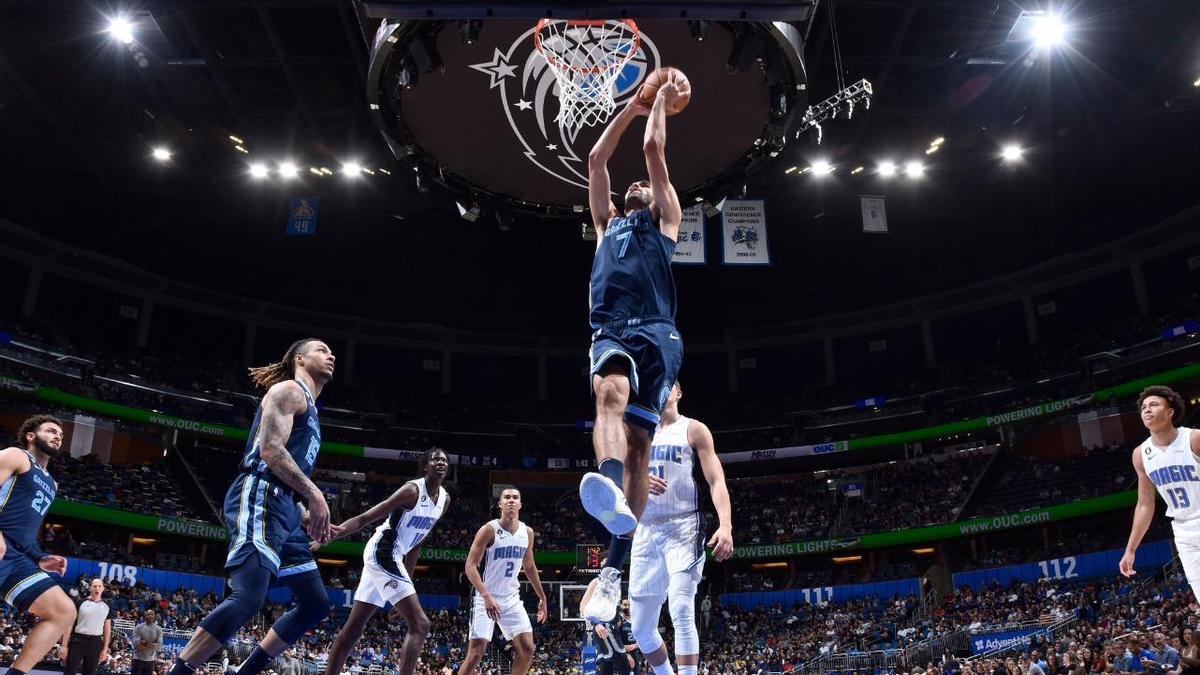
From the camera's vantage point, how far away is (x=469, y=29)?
42.5 ft

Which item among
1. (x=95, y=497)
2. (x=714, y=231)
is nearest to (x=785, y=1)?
(x=714, y=231)

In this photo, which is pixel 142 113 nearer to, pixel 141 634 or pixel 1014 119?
pixel 141 634

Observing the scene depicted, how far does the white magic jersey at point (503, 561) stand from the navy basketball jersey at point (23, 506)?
4.58 m

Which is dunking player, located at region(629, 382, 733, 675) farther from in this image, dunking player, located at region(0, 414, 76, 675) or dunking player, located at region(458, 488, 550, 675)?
dunking player, located at region(0, 414, 76, 675)

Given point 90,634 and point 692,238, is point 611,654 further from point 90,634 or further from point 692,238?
point 692,238

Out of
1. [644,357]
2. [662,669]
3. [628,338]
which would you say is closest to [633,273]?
[628,338]

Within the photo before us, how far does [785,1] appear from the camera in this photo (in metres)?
7.45

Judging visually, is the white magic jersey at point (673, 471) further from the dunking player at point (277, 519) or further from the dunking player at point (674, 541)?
the dunking player at point (277, 519)

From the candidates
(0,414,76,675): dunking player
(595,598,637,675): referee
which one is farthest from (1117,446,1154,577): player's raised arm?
(0,414,76,675): dunking player

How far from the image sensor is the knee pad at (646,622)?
21.5 ft

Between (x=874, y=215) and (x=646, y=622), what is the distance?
79.6ft

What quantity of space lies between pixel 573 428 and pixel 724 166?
27.8 meters

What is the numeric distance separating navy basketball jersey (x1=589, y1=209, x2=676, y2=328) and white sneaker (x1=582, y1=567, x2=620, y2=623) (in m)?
1.52

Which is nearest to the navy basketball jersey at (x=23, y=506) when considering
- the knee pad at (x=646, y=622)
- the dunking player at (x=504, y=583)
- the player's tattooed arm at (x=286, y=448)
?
the player's tattooed arm at (x=286, y=448)
